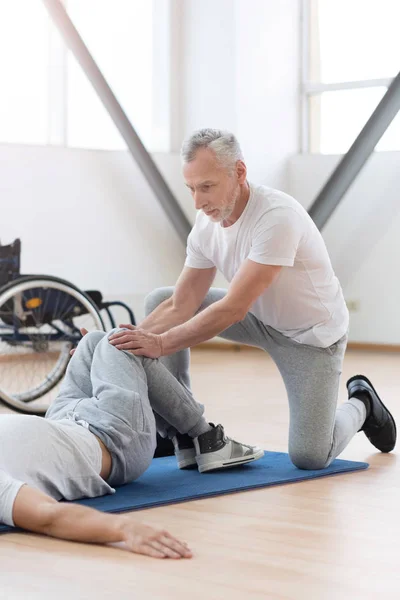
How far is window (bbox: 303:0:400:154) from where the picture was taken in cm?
609

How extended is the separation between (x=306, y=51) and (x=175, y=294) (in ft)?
13.2

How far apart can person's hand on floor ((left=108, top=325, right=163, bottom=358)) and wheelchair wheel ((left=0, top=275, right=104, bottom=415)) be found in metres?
1.38

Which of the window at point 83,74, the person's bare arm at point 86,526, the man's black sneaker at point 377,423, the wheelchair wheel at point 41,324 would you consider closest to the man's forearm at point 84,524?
the person's bare arm at point 86,526

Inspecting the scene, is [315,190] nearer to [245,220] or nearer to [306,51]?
[306,51]

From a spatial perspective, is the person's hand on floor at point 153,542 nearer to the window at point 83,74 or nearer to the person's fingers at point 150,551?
the person's fingers at point 150,551

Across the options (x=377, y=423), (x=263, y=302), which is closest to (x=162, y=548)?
(x=263, y=302)

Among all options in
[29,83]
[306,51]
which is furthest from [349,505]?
[306,51]

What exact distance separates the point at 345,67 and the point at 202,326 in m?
4.11

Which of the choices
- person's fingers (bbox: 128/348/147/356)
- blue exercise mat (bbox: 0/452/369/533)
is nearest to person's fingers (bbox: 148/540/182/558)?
blue exercise mat (bbox: 0/452/369/533)

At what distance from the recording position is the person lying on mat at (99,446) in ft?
6.34

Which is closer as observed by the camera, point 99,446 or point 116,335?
point 99,446

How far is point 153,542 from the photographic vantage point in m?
1.87

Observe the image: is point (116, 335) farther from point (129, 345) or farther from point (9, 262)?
point (9, 262)

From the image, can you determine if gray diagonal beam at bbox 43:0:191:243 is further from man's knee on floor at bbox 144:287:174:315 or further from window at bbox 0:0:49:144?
man's knee on floor at bbox 144:287:174:315
